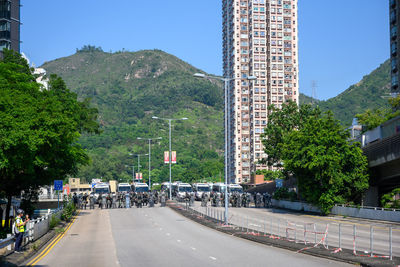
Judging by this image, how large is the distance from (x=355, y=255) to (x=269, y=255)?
3240mm

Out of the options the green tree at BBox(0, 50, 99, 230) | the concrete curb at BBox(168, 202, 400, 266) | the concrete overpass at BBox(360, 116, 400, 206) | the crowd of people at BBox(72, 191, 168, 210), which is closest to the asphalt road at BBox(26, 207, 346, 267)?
the concrete curb at BBox(168, 202, 400, 266)

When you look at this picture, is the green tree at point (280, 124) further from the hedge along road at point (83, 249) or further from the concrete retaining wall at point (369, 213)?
the hedge along road at point (83, 249)

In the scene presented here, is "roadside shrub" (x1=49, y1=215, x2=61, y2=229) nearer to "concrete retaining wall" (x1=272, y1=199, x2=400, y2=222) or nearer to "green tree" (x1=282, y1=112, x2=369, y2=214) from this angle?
"green tree" (x1=282, y1=112, x2=369, y2=214)

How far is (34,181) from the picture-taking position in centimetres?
4153

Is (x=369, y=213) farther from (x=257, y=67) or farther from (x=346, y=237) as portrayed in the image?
(x=257, y=67)

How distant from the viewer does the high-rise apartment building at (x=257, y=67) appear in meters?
148

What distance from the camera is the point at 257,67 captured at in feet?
484

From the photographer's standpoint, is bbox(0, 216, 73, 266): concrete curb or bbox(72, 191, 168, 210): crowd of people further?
bbox(72, 191, 168, 210): crowd of people

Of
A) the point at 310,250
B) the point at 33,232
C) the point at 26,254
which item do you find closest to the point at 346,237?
the point at 310,250

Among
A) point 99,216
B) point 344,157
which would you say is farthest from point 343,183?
point 99,216

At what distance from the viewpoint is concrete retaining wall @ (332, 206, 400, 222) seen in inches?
1578

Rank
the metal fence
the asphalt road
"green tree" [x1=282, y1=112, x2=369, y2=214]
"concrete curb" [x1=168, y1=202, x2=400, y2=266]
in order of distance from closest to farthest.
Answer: "concrete curb" [x1=168, y1=202, x2=400, y2=266]
the asphalt road
the metal fence
"green tree" [x1=282, y1=112, x2=369, y2=214]

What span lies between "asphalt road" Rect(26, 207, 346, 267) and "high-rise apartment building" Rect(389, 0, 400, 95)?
2711 inches

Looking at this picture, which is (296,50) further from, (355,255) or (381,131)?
(355,255)
